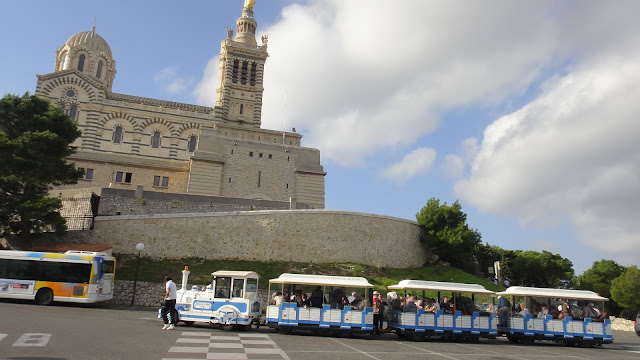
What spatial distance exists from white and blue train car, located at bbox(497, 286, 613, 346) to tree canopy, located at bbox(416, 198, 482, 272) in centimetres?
1679

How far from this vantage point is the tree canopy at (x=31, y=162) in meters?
21.6

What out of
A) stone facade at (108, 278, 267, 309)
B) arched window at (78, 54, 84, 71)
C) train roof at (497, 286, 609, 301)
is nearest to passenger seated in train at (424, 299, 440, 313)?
train roof at (497, 286, 609, 301)

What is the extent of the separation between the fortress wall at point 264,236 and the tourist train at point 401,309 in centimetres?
1094

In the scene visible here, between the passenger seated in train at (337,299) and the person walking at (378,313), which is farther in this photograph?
the person walking at (378,313)

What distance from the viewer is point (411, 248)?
108ft

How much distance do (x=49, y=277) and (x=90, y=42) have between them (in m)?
43.9

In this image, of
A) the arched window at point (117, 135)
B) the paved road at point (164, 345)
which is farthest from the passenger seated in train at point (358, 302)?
the arched window at point (117, 135)

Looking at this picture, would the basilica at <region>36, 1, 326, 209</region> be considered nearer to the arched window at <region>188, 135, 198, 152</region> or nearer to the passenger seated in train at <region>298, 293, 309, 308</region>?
the arched window at <region>188, 135, 198, 152</region>

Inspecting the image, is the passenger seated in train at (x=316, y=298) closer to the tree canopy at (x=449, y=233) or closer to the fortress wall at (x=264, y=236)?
the fortress wall at (x=264, y=236)

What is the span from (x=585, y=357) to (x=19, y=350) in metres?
13.7

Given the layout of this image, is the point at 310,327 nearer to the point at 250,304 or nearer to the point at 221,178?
the point at 250,304

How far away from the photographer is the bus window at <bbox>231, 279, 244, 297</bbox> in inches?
565

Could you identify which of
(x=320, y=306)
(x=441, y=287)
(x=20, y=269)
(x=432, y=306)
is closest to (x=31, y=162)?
(x=20, y=269)

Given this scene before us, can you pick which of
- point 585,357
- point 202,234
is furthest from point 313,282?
point 202,234
